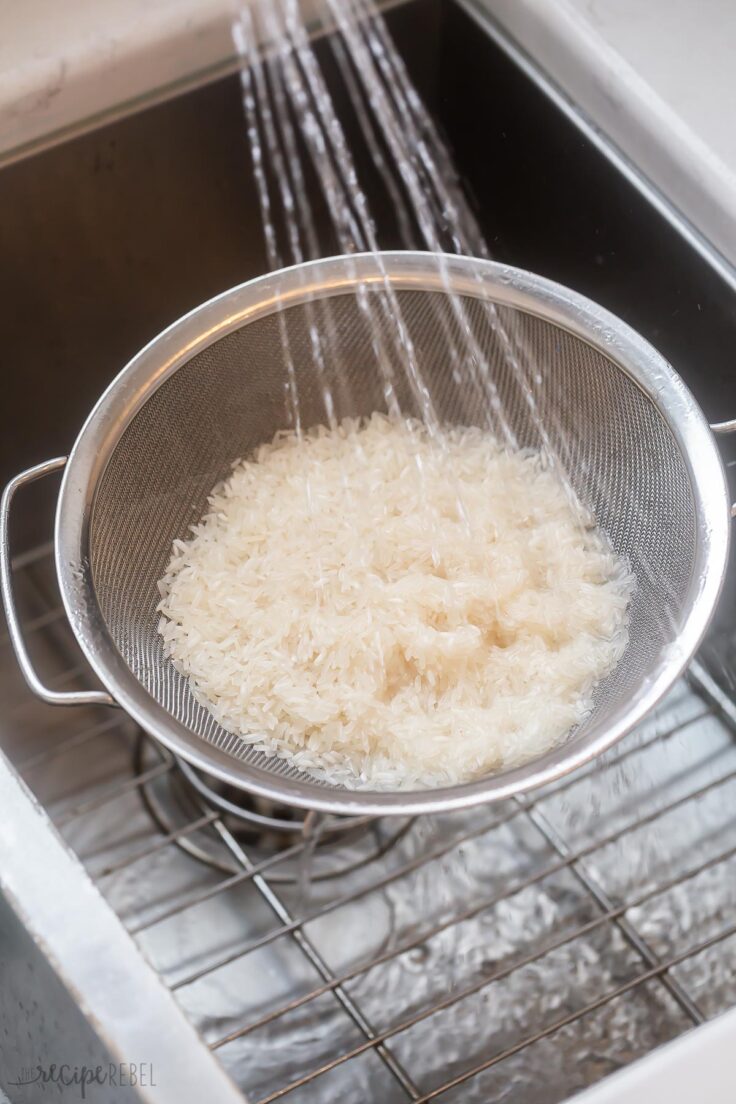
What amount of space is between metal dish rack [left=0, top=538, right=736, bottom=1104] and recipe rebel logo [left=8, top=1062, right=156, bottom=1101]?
0.21m

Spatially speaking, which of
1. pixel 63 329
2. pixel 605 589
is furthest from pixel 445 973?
pixel 63 329

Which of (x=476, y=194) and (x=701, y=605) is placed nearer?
(x=701, y=605)

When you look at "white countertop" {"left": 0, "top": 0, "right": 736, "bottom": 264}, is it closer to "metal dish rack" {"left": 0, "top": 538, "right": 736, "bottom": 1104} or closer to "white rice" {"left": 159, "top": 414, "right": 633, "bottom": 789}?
"white rice" {"left": 159, "top": 414, "right": 633, "bottom": 789}

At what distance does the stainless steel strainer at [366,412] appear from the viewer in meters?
0.88

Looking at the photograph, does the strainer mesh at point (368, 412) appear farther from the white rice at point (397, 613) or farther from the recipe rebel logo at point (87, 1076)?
the recipe rebel logo at point (87, 1076)

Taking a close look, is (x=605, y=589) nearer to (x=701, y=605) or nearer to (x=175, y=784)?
(x=701, y=605)

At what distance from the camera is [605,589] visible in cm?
102

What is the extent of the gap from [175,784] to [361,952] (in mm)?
267

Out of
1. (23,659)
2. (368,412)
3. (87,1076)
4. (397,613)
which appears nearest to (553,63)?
(368,412)

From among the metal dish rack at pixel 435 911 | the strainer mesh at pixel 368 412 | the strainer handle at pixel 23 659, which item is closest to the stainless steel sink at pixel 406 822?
the metal dish rack at pixel 435 911

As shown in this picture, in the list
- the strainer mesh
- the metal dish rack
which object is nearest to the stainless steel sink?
the metal dish rack

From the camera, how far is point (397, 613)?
0.98 metres

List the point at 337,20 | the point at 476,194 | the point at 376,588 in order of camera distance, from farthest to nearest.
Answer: the point at 476,194, the point at 337,20, the point at 376,588

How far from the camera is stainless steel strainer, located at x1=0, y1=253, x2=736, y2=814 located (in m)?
0.88
